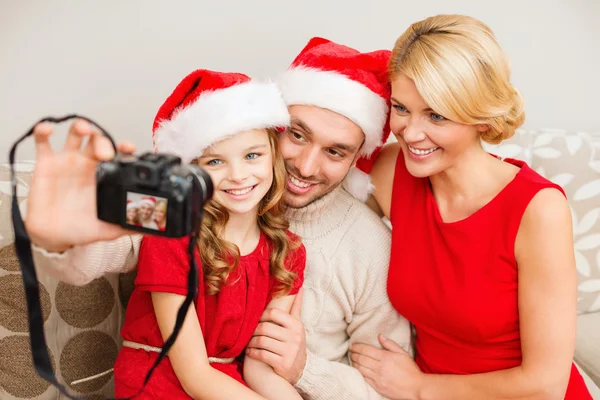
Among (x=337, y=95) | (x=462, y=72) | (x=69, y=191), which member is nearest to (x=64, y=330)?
(x=69, y=191)

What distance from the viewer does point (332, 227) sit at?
158 centimetres

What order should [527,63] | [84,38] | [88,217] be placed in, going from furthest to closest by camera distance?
[527,63], [84,38], [88,217]

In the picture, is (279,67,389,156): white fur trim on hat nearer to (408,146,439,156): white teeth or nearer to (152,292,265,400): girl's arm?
(408,146,439,156): white teeth

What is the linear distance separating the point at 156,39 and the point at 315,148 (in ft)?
2.41

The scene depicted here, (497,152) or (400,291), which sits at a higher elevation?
(497,152)

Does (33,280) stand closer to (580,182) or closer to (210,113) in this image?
(210,113)

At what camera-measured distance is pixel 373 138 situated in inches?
59.2

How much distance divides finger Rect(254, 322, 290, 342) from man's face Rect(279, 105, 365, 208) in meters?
0.30

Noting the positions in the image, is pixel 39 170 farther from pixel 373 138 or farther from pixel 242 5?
pixel 242 5

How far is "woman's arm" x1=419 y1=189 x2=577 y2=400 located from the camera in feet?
4.39

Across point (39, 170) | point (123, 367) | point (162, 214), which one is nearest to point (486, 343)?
point (123, 367)

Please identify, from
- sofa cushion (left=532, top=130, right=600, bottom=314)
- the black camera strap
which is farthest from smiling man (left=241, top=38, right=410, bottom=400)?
sofa cushion (left=532, top=130, right=600, bottom=314)

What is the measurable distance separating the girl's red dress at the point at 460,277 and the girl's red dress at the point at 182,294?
0.30 m

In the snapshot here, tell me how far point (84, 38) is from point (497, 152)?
4.19 ft
